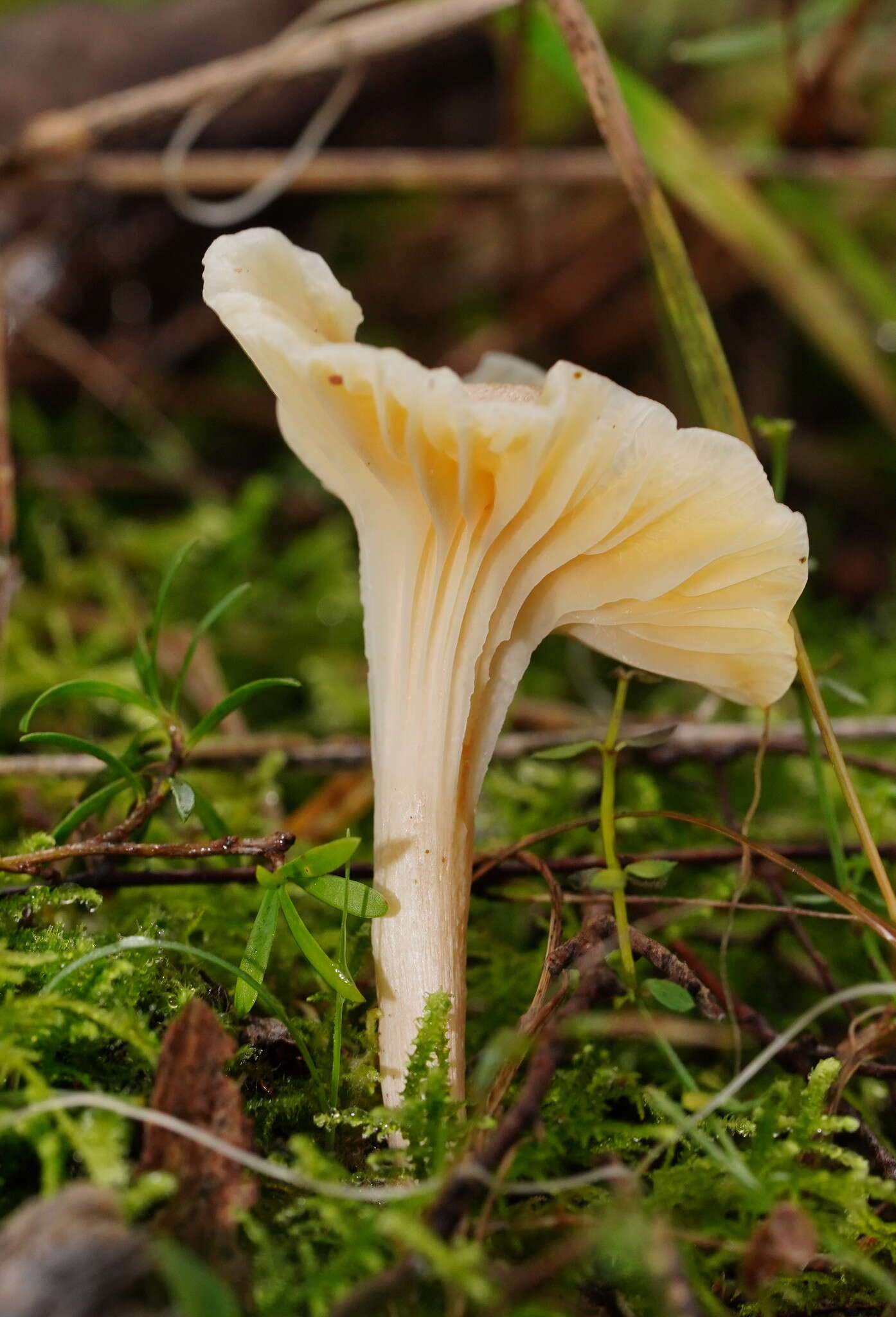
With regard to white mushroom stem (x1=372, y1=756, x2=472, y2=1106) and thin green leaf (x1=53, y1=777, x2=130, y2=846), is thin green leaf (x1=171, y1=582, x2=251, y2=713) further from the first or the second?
white mushroom stem (x1=372, y1=756, x2=472, y2=1106)

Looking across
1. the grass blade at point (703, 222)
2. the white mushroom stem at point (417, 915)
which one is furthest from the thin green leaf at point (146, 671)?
the grass blade at point (703, 222)

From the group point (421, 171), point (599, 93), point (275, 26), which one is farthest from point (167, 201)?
point (599, 93)

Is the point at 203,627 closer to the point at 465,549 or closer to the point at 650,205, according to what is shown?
the point at 465,549

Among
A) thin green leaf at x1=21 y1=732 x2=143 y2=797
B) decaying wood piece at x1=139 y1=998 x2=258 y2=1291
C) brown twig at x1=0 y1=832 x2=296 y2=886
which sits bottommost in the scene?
decaying wood piece at x1=139 y1=998 x2=258 y2=1291

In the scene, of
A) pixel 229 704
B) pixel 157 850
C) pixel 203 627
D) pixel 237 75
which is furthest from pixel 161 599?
pixel 237 75

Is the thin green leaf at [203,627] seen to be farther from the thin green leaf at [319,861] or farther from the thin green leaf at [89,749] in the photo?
the thin green leaf at [319,861]

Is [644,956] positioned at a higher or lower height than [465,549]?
lower

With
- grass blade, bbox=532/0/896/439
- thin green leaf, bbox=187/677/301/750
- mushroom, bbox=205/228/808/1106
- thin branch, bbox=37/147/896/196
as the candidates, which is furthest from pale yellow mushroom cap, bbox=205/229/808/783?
thin branch, bbox=37/147/896/196
